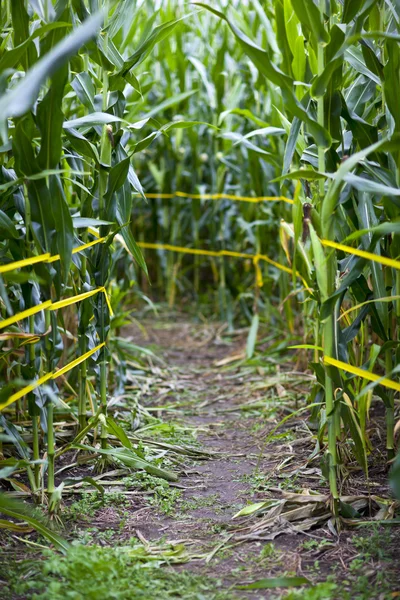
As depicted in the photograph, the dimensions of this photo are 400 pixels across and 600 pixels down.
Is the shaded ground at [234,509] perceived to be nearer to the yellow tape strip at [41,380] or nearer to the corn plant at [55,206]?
the corn plant at [55,206]

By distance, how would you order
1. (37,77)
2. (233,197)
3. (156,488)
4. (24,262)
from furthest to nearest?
1. (233,197)
2. (156,488)
3. (24,262)
4. (37,77)

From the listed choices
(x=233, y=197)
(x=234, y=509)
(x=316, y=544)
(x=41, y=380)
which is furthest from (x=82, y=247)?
(x=233, y=197)

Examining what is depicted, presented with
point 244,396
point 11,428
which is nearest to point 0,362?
point 11,428

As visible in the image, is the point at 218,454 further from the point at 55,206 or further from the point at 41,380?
the point at 55,206

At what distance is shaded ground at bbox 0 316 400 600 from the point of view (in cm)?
124

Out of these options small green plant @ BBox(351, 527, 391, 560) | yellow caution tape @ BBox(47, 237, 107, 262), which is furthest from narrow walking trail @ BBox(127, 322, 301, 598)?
yellow caution tape @ BBox(47, 237, 107, 262)

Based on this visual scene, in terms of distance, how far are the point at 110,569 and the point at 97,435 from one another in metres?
0.68

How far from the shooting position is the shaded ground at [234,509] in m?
1.24

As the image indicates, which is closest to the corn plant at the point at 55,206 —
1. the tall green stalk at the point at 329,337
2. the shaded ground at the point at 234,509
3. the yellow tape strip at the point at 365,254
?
the shaded ground at the point at 234,509

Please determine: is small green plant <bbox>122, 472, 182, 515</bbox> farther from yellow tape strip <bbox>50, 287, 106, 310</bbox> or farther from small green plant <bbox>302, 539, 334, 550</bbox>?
yellow tape strip <bbox>50, 287, 106, 310</bbox>

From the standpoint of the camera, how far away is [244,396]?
2.62 m

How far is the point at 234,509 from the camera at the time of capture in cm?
156

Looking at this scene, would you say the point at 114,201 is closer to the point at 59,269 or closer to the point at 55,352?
the point at 59,269

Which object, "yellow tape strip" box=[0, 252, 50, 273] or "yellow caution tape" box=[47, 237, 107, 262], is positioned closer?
"yellow tape strip" box=[0, 252, 50, 273]
